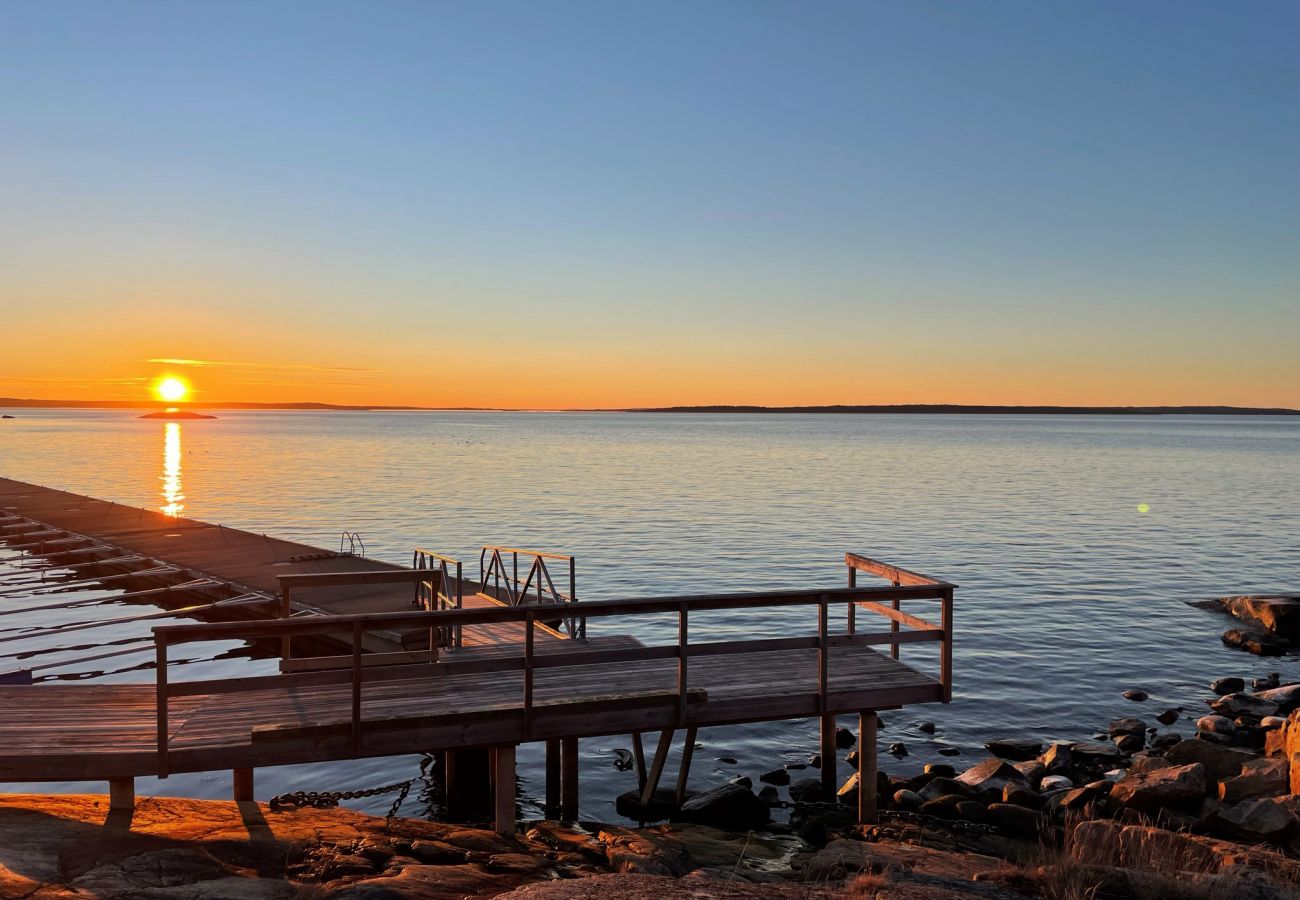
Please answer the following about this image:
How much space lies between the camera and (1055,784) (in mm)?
13820

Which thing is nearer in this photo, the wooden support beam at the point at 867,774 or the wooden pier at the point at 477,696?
the wooden pier at the point at 477,696

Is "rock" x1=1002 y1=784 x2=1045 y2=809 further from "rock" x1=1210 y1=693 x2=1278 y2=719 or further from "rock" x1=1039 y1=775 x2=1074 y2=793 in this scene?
"rock" x1=1210 y1=693 x2=1278 y2=719

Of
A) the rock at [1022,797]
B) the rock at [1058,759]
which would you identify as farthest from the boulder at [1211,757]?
the rock at [1022,797]

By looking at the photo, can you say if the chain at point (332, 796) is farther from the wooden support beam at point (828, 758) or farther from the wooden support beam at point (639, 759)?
the wooden support beam at point (828, 758)

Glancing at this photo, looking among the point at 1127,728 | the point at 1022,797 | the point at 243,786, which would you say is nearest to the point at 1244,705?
the point at 1127,728

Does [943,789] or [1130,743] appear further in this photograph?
[1130,743]

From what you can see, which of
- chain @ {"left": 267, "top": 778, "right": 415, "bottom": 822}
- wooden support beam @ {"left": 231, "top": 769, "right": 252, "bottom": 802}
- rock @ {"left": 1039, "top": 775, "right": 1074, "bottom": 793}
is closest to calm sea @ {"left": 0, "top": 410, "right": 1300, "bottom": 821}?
chain @ {"left": 267, "top": 778, "right": 415, "bottom": 822}

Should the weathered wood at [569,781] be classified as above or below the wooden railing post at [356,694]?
below

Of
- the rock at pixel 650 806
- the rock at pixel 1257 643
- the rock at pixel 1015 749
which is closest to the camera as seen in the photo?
the rock at pixel 650 806

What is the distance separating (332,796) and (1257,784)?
42.2 ft

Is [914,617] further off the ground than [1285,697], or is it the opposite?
[914,617]

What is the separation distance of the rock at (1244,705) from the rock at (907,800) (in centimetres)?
871

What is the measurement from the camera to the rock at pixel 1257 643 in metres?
23.5

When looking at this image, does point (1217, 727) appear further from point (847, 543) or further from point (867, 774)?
point (847, 543)
